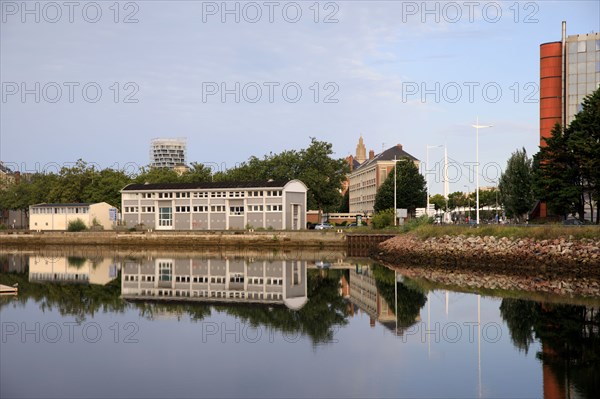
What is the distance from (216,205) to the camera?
83938mm

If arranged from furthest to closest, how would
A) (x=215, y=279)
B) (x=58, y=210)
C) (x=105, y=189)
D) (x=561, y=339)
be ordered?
(x=105, y=189)
(x=58, y=210)
(x=215, y=279)
(x=561, y=339)

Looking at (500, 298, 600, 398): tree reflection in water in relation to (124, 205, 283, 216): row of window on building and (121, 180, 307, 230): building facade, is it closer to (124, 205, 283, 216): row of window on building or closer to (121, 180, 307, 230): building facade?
(121, 180, 307, 230): building facade

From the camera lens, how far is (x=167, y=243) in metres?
79.6

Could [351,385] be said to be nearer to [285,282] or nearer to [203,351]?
[203,351]

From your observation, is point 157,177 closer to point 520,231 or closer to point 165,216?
point 165,216

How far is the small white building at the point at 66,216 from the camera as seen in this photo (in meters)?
90.5

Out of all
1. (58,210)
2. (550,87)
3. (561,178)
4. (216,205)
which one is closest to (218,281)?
(561,178)

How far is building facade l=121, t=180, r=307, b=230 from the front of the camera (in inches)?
3177

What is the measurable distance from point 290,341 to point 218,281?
792 inches

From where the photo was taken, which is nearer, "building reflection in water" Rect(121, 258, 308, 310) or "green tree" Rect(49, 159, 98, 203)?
"building reflection in water" Rect(121, 258, 308, 310)

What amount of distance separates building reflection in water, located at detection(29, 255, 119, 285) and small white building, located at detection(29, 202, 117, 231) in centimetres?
2469

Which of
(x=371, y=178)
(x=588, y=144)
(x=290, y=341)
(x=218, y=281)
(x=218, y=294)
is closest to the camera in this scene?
(x=290, y=341)

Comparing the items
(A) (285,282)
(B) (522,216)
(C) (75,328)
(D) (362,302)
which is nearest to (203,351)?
(C) (75,328)

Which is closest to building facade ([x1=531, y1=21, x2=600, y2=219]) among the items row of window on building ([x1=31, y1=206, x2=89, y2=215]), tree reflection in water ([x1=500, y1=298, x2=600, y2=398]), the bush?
tree reflection in water ([x1=500, y1=298, x2=600, y2=398])
